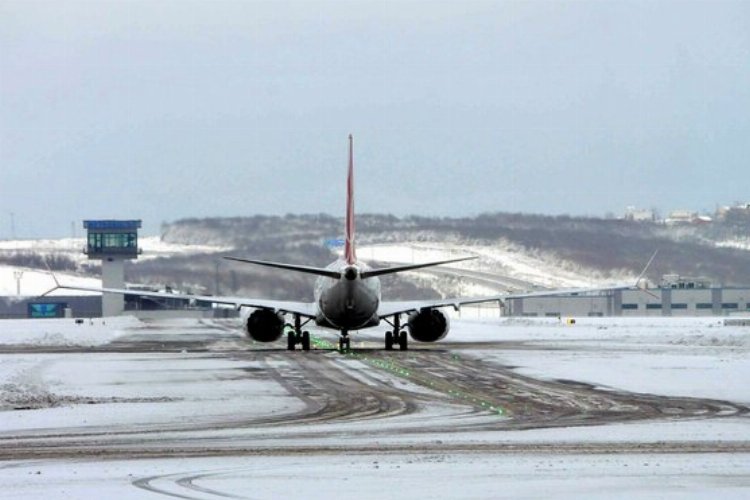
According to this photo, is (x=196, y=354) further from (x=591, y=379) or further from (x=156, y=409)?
(x=156, y=409)

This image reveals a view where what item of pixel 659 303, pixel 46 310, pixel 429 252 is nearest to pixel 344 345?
pixel 429 252

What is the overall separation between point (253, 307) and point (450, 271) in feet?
267

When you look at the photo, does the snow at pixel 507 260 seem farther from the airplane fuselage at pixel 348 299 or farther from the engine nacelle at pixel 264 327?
the airplane fuselage at pixel 348 299

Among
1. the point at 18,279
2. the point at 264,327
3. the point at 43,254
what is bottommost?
the point at 18,279

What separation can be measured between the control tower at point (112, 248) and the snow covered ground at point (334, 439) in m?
102

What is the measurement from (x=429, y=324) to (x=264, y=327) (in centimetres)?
716

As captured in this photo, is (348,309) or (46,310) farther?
(46,310)

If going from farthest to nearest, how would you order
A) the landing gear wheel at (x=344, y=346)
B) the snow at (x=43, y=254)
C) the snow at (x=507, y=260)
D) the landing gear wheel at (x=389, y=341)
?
the snow at (x=43, y=254), the snow at (x=507, y=260), the landing gear wheel at (x=389, y=341), the landing gear wheel at (x=344, y=346)

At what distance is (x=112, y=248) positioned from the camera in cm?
14488

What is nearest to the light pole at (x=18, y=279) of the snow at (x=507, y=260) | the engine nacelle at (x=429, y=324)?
the snow at (x=507, y=260)

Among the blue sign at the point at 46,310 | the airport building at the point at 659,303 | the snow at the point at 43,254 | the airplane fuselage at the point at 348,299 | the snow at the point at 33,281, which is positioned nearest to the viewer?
the airplane fuselage at the point at 348,299

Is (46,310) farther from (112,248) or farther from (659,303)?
(659,303)

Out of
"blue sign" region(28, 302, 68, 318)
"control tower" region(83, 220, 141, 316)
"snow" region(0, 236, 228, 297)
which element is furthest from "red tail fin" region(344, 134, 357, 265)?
"blue sign" region(28, 302, 68, 318)

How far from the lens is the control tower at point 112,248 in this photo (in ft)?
472
